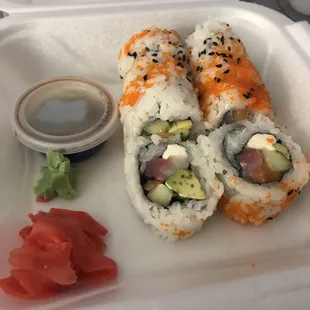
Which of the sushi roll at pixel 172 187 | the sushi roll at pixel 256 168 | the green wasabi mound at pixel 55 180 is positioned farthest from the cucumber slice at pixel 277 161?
the green wasabi mound at pixel 55 180

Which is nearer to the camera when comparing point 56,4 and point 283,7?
point 56,4

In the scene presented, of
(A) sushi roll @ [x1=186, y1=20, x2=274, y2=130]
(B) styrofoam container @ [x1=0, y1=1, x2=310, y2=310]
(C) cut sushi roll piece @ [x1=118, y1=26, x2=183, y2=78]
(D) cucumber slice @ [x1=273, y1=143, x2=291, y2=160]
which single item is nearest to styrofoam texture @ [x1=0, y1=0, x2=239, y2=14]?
(B) styrofoam container @ [x1=0, y1=1, x2=310, y2=310]

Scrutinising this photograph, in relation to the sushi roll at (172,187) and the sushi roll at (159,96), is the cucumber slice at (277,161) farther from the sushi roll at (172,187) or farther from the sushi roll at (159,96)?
the sushi roll at (159,96)

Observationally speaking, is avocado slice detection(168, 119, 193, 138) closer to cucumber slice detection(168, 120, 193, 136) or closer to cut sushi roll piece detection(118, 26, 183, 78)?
cucumber slice detection(168, 120, 193, 136)

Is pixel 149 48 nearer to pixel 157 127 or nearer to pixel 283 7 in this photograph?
pixel 157 127

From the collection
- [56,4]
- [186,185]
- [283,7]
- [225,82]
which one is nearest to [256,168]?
[186,185]

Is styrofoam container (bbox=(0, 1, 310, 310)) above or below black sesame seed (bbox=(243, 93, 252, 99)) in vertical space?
below

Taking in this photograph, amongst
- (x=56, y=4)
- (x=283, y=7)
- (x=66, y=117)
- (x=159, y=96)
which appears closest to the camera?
(x=159, y=96)
